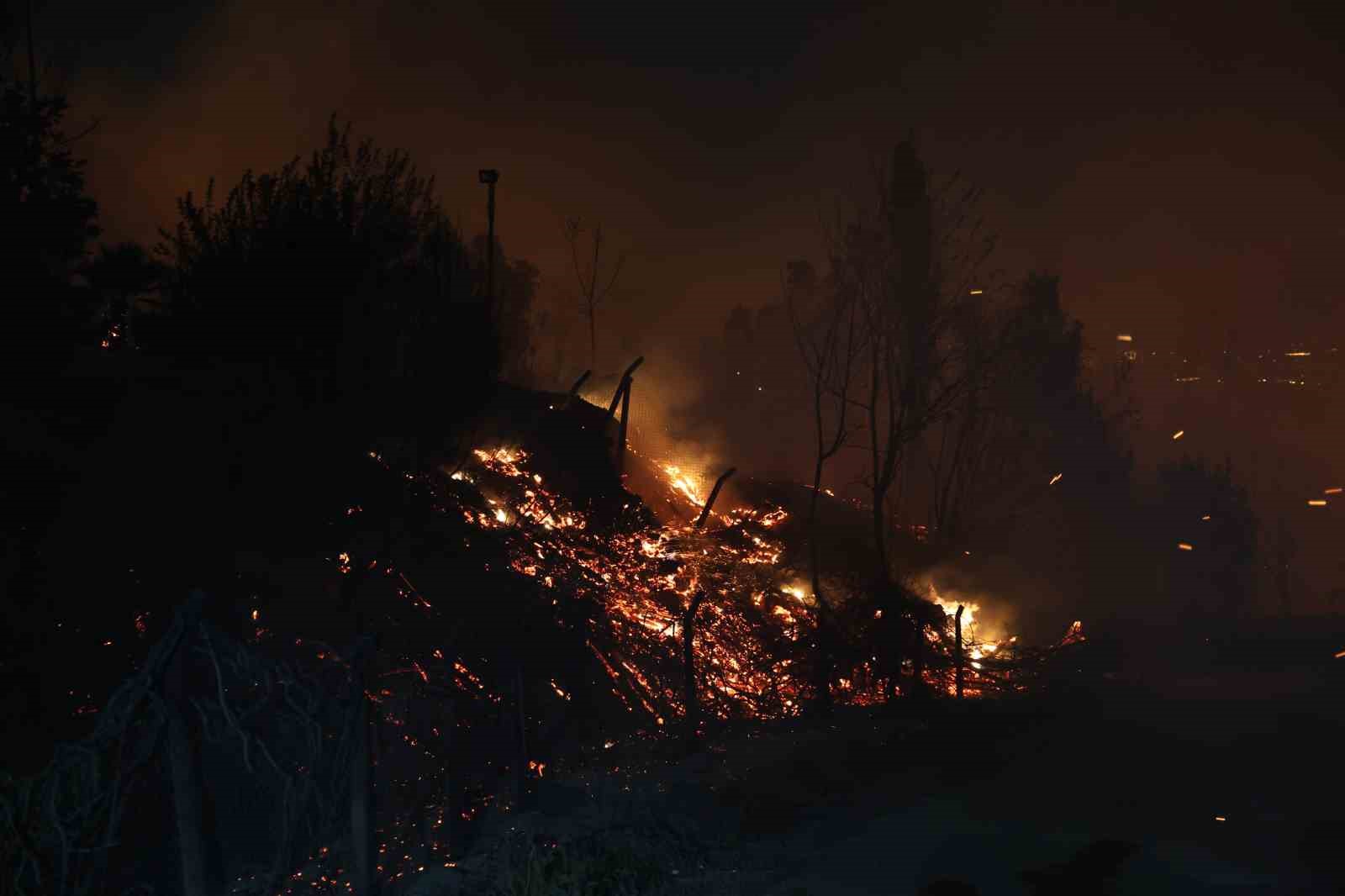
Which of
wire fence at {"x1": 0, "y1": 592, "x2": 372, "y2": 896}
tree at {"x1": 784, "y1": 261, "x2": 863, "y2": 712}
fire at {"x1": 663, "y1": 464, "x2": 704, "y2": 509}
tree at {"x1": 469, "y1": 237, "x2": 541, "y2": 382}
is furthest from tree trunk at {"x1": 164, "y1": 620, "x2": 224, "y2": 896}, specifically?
tree at {"x1": 469, "y1": 237, "x2": 541, "y2": 382}

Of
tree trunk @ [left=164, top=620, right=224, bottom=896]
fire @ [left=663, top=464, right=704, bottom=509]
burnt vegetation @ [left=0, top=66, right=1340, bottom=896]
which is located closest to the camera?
tree trunk @ [left=164, top=620, right=224, bottom=896]

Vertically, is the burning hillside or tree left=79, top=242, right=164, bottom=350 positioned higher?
tree left=79, top=242, right=164, bottom=350

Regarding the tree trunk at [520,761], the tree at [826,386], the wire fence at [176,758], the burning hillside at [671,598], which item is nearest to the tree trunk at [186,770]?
the wire fence at [176,758]

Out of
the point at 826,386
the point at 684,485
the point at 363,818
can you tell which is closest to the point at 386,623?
the point at 363,818

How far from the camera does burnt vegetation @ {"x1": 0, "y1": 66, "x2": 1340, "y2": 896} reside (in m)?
7.97

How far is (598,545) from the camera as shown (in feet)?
85.8

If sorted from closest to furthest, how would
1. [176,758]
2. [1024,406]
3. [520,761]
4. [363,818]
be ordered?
[176,758] → [363,818] → [520,761] → [1024,406]

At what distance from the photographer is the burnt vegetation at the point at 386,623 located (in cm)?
797

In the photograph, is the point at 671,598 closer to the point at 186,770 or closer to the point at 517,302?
the point at 186,770

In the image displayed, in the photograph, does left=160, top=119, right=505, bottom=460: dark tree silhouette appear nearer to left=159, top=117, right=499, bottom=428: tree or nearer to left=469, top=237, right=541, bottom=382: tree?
left=159, top=117, right=499, bottom=428: tree

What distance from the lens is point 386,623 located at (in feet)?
56.7

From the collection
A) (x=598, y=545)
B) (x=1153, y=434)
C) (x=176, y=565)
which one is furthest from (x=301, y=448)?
(x=1153, y=434)

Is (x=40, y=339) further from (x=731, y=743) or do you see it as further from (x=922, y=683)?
(x=922, y=683)

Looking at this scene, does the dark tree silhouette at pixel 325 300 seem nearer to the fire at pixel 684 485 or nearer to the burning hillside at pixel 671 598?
the burning hillside at pixel 671 598
